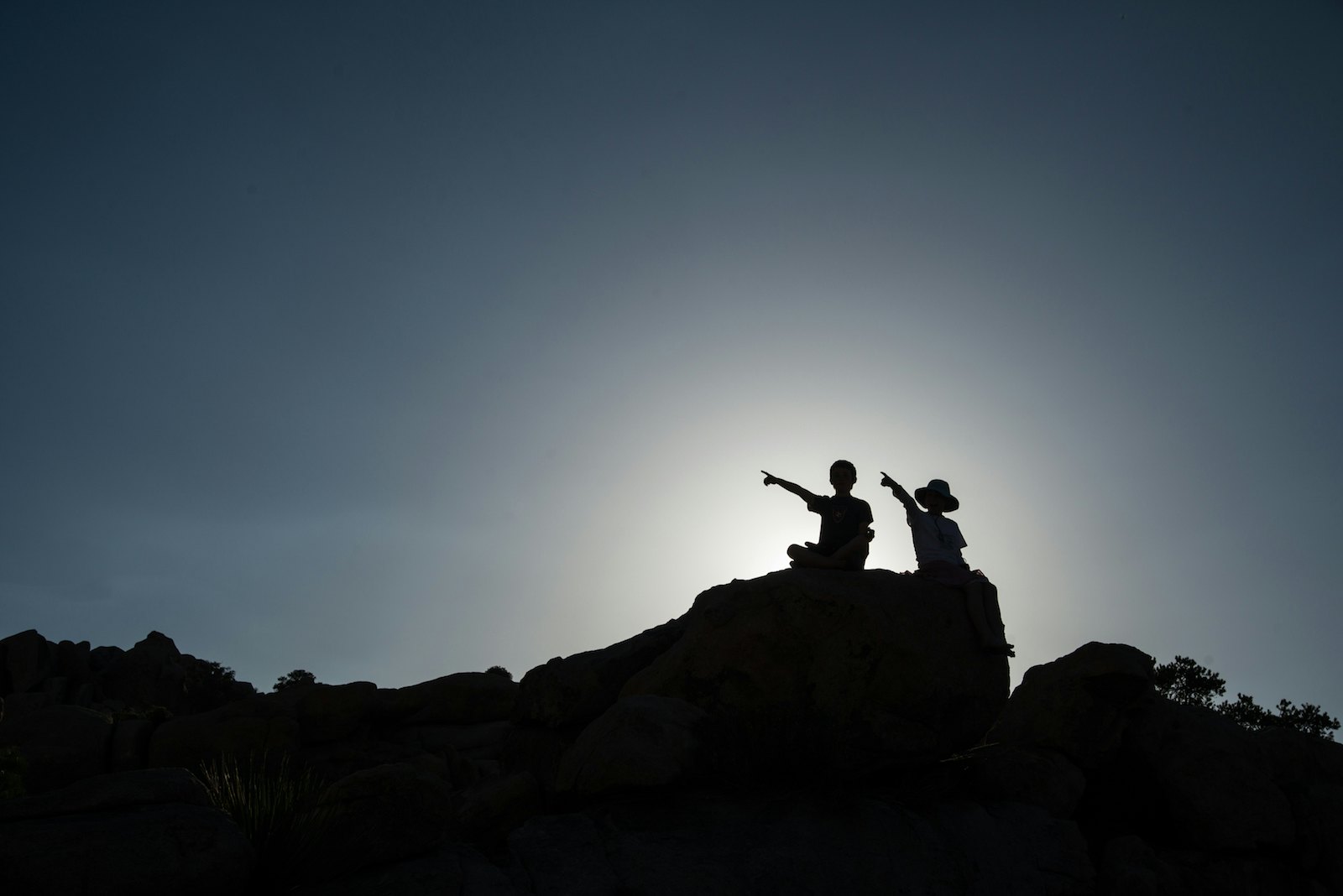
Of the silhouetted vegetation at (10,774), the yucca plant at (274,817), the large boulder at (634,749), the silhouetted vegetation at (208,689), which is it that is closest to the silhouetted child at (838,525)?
the large boulder at (634,749)

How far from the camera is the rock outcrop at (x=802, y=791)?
5.73 metres

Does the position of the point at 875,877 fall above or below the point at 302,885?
below

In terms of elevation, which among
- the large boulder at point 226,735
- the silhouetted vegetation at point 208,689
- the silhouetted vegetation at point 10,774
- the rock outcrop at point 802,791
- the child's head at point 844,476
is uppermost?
the silhouetted vegetation at point 208,689

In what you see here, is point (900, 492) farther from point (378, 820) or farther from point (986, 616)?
point (378, 820)

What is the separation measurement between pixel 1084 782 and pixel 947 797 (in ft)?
7.33

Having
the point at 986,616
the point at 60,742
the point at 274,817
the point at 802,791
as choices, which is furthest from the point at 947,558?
the point at 60,742

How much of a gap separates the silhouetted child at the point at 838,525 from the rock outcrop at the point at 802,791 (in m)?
0.45

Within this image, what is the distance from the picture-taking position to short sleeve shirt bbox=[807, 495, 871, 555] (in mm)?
10125

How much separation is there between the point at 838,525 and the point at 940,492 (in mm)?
1598

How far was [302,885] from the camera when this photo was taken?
5.64 meters

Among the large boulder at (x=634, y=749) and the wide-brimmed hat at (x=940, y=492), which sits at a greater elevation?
the wide-brimmed hat at (x=940, y=492)

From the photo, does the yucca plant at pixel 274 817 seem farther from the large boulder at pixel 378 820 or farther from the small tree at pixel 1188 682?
the small tree at pixel 1188 682

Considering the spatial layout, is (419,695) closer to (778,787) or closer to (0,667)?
(778,787)

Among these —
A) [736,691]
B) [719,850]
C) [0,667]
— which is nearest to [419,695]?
[736,691]
